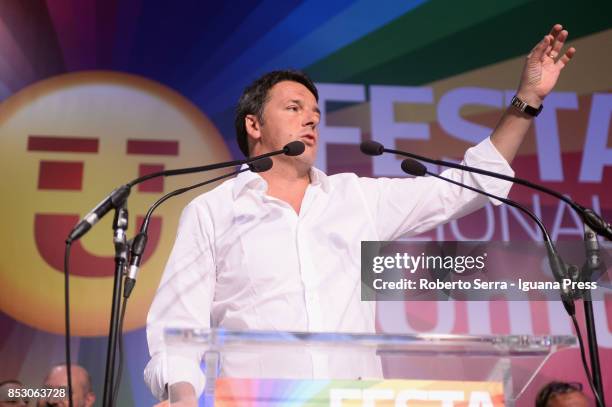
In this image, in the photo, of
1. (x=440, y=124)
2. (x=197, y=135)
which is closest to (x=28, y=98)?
(x=197, y=135)

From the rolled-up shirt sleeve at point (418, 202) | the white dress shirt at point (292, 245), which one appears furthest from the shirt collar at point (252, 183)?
the rolled-up shirt sleeve at point (418, 202)

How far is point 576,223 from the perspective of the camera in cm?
346

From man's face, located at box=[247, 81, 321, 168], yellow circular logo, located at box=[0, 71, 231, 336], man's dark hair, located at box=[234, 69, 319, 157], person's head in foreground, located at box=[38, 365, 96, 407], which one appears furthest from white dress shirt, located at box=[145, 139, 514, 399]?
person's head in foreground, located at box=[38, 365, 96, 407]

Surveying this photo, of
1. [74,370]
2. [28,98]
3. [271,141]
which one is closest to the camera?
[271,141]

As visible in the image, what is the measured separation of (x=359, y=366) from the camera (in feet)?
4.56

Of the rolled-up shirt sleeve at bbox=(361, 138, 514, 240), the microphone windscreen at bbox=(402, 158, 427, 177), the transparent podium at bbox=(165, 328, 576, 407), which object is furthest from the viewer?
the rolled-up shirt sleeve at bbox=(361, 138, 514, 240)

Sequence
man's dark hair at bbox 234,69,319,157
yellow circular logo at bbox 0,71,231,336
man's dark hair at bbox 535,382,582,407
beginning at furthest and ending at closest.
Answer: yellow circular logo at bbox 0,71,231,336
man's dark hair at bbox 234,69,319,157
man's dark hair at bbox 535,382,582,407

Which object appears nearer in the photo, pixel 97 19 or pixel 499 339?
pixel 499 339

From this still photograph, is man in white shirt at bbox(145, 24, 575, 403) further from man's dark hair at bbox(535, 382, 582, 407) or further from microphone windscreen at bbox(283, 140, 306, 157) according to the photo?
man's dark hair at bbox(535, 382, 582, 407)

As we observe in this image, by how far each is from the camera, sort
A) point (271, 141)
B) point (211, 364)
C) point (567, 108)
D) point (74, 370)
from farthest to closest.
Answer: point (567, 108)
point (74, 370)
point (271, 141)
point (211, 364)

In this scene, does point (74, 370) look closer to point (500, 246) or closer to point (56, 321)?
point (56, 321)

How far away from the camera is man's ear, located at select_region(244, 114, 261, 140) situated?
276cm

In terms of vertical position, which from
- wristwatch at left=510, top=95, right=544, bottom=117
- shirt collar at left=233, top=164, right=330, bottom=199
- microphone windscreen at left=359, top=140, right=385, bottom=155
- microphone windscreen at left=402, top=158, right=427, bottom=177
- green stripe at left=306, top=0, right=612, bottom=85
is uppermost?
green stripe at left=306, top=0, right=612, bottom=85

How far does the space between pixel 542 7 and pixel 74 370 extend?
9.61 ft
